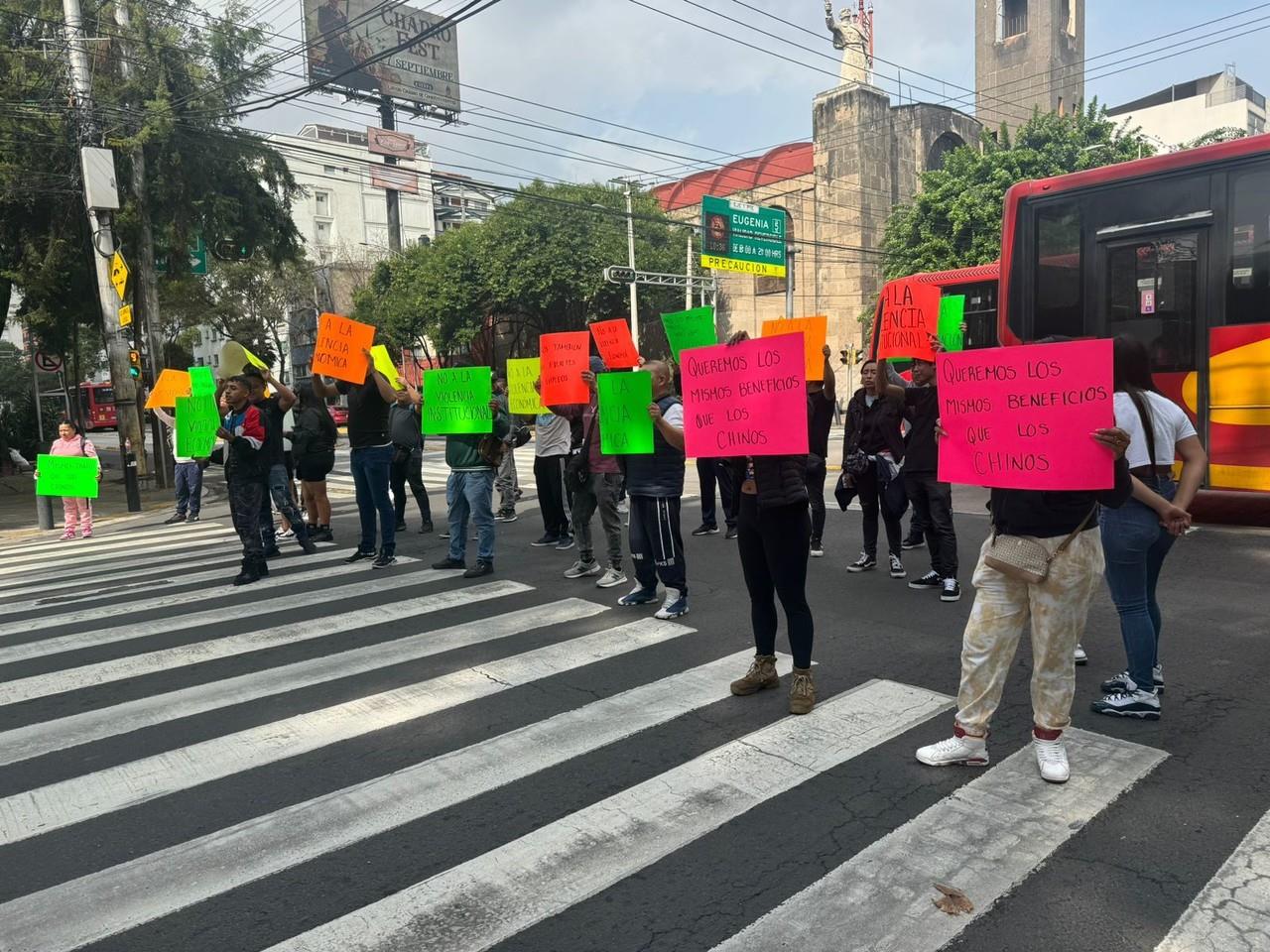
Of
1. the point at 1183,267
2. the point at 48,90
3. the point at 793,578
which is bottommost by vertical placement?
the point at 793,578

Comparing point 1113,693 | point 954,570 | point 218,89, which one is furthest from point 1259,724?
point 218,89

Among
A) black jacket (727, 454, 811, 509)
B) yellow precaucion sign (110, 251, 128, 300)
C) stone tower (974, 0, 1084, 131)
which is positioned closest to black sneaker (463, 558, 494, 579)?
black jacket (727, 454, 811, 509)

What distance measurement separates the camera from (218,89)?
19438 millimetres

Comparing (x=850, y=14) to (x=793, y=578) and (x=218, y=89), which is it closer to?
(x=218, y=89)

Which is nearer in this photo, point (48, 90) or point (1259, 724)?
point (1259, 724)

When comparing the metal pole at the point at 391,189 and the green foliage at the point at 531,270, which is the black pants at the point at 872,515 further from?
the metal pole at the point at 391,189

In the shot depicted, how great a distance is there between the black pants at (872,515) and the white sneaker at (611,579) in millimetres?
2132

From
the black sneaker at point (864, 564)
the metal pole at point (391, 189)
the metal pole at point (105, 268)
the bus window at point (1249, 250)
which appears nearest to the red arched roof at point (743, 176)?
the metal pole at point (391, 189)

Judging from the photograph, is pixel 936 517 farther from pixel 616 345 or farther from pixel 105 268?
pixel 105 268

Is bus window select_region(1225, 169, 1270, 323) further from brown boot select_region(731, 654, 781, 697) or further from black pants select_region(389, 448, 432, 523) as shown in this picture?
black pants select_region(389, 448, 432, 523)

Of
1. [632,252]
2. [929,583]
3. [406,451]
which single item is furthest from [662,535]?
[632,252]

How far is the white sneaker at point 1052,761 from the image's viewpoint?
3633mm

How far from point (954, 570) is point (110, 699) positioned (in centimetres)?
559

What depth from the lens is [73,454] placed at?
13.0 metres
